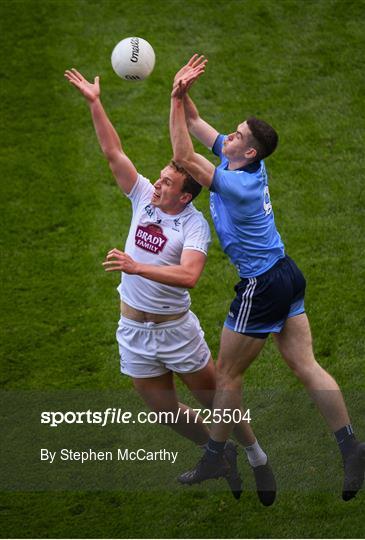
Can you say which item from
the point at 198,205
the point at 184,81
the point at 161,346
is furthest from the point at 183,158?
the point at 198,205

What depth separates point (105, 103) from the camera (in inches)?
509

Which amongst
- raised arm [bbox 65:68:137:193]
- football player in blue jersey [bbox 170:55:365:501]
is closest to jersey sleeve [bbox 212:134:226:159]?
football player in blue jersey [bbox 170:55:365:501]

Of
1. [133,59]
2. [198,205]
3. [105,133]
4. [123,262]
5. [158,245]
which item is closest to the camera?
[123,262]

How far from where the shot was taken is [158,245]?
7.59 meters

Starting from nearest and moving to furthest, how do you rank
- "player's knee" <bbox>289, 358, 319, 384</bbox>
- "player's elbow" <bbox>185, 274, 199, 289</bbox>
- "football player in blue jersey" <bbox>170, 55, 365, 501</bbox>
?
"player's elbow" <bbox>185, 274, 199, 289</bbox> → "football player in blue jersey" <bbox>170, 55, 365, 501</bbox> → "player's knee" <bbox>289, 358, 319, 384</bbox>

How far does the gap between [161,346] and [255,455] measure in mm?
1221

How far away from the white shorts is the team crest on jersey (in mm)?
581

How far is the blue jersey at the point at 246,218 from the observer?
289 inches

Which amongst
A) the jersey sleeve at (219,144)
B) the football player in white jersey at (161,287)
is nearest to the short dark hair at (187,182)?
the football player in white jersey at (161,287)

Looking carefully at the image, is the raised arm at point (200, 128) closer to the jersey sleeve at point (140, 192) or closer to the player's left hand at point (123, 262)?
the jersey sleeve at point (140, 192)

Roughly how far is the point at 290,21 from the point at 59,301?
5562 millimetres

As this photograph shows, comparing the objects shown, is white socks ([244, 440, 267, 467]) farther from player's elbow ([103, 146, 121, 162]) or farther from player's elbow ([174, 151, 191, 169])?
player's elbow ([103, 146, 121, 162])

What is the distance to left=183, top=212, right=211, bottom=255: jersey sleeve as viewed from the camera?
24.5 feet

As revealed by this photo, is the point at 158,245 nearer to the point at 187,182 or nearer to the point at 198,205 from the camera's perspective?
the point at 187,182
